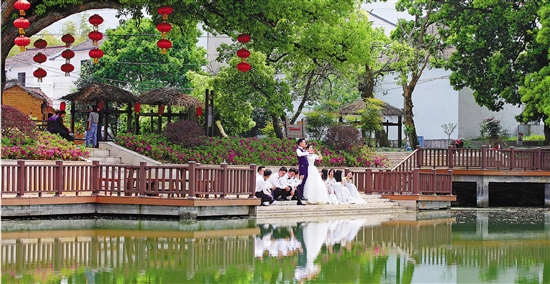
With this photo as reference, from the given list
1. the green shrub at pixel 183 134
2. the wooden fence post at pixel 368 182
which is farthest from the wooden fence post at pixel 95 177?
the wooden fence post at pixel 368 182

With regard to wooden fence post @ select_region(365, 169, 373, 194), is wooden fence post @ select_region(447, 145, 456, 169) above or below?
above

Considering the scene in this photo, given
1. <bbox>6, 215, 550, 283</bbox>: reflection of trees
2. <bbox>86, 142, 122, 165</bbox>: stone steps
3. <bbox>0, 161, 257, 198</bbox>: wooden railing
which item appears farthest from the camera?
→ <bbox>86, 142, 122, 165</bbox>: stone steps

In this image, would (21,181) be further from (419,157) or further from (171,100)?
(419,157)

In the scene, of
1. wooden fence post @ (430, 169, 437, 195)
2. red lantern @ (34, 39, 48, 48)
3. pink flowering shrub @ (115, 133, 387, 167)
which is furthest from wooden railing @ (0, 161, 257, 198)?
wooden fence post @ (430, 169, 437, 195)

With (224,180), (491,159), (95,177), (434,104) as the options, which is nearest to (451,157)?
(491,159)

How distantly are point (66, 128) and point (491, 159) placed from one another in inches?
561

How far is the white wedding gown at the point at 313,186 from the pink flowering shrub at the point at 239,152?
18.3ft

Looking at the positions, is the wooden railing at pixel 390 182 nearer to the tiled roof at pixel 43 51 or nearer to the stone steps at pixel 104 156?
the stone steps at pixel 104 156

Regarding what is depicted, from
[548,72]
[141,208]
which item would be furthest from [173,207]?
[548,72]

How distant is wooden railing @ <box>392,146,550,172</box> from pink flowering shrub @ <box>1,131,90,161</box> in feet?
39.3

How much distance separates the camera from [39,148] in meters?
22.8

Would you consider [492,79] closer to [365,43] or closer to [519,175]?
[519,175]

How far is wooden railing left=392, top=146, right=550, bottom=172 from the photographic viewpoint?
103 feet

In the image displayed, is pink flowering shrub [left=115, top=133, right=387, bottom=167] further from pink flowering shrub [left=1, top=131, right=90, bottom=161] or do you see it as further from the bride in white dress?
the bride in white dress
